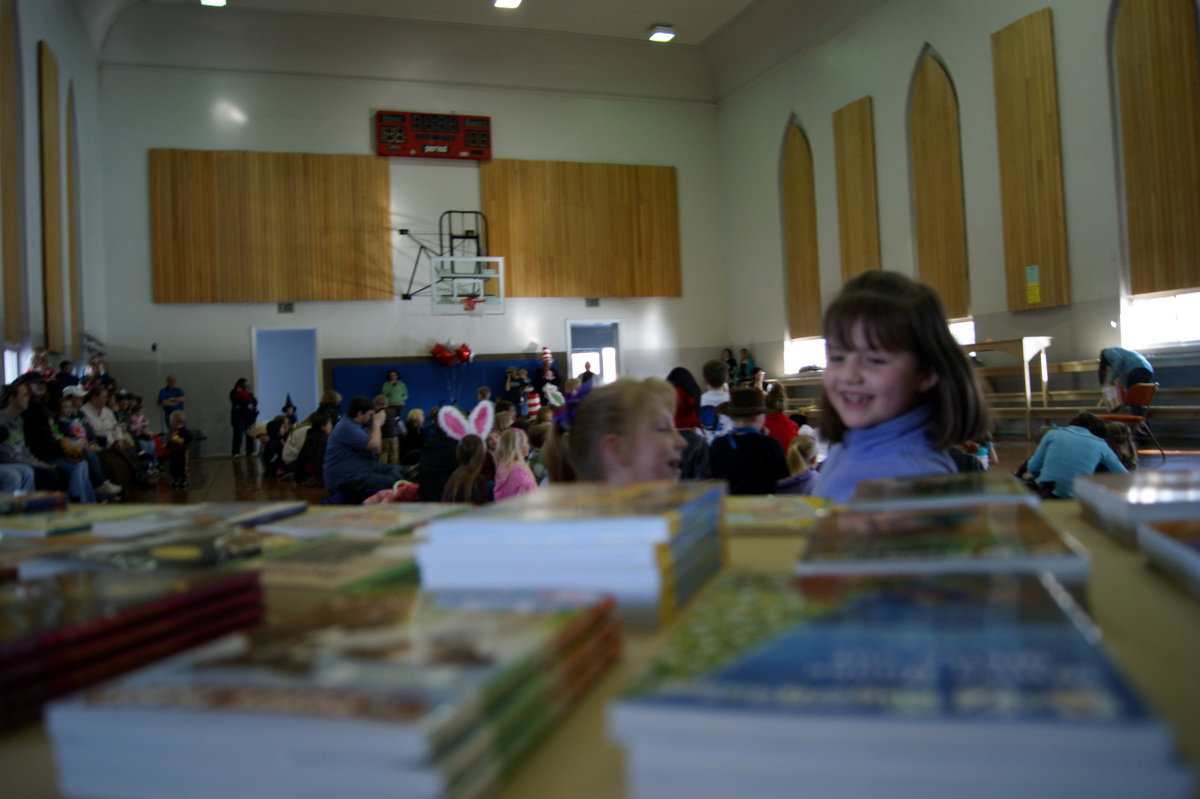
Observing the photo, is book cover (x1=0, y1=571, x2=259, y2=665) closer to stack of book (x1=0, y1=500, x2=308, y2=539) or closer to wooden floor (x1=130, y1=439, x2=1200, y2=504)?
stack of book (x1=0, y1=500, x2=308, y2=539)

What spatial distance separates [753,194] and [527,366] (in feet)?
16.0

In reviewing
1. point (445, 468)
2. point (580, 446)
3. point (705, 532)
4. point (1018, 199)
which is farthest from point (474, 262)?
point (705, 532)

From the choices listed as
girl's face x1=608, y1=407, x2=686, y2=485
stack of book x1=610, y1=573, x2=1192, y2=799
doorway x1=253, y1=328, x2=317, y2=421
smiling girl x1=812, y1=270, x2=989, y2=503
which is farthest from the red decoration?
stack of book x1=610, y1=573, x2=1192, y2=799

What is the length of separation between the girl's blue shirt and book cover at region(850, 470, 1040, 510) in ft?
1.46

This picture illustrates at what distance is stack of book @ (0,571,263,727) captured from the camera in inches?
24.2

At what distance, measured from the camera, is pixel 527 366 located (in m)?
14.3

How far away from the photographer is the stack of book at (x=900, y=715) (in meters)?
0.38

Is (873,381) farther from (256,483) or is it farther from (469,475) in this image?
(256,483)

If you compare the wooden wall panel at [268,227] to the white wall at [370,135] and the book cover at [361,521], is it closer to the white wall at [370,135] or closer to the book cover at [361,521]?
the white wall at [370,135]

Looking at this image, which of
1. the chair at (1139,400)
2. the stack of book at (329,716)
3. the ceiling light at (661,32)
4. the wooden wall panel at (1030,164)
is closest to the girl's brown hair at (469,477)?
the stack of book at (329,716)

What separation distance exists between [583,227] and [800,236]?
361cm

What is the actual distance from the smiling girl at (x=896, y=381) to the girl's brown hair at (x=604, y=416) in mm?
461

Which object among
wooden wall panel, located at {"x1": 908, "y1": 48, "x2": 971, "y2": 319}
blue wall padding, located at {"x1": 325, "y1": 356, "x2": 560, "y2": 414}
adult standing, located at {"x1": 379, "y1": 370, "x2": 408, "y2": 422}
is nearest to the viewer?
wooden wall panel, located at {"x1": 908, "y1": 48, "x2": 971, "y2": 319}

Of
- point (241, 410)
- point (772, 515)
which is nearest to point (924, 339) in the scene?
point (772, 515)
